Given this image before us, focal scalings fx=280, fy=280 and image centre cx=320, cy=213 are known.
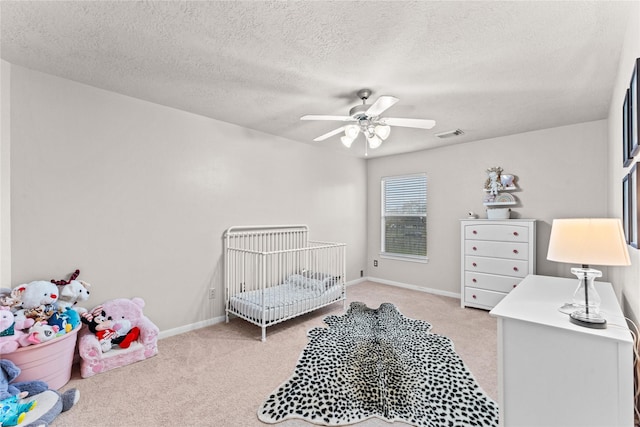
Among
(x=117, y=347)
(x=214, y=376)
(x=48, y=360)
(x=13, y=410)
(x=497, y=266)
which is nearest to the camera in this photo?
(x=13, y=410)

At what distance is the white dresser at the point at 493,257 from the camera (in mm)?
3395

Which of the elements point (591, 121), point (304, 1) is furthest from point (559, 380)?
point (591, 121)

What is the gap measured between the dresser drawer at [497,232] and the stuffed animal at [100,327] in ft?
13.4

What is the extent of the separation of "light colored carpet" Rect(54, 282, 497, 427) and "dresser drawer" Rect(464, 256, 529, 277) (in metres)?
0.65

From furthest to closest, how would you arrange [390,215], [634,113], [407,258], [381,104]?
[390,215], [407,258], [381,104], [634,113]

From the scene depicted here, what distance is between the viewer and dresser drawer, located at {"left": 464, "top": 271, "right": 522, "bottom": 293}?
348 centimetres

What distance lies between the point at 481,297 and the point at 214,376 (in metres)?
3.30

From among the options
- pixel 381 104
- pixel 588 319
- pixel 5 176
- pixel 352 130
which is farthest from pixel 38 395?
pixel 588 319

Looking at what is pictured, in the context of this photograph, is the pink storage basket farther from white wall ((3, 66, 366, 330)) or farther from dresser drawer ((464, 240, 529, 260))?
dresser drawer ((464, 240, 529, 260))

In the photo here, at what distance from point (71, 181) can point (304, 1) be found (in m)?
2.30

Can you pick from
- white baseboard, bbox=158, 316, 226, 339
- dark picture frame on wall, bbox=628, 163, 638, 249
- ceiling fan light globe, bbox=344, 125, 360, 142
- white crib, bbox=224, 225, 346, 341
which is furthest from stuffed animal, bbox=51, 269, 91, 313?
dark picture frame on wall, bbox=628, 163, 638, 249

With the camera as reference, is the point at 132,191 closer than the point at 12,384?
No

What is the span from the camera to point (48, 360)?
192 cm

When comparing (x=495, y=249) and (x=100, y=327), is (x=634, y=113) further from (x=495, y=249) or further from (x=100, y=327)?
(x=100, y=327)
